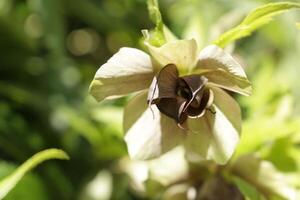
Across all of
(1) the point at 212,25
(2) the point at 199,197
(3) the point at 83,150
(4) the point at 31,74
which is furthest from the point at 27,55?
(2) the point at 199,197

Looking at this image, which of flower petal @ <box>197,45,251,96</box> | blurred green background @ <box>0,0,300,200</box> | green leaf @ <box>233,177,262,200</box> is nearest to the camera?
flower petal @ <box>197,45,251,96</box>

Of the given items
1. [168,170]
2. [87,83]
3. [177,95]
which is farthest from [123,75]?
[87,83]

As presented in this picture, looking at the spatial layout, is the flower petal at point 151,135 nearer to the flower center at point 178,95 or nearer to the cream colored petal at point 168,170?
the flower center at point 178,95

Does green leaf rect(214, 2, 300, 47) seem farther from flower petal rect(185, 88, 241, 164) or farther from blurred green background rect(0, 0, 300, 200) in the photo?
blurred green background rect(0, 0, 300, 200)

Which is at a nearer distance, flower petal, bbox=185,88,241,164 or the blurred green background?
flower petal, bbox=185,88,241,164

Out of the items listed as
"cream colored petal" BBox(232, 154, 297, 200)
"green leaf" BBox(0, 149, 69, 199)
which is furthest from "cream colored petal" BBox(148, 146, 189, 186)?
"green leaf" BBox(0, 149, 69, 199)

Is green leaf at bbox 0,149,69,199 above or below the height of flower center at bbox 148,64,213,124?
below

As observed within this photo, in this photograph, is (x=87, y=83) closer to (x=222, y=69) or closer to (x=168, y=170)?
(x=168, y=170)

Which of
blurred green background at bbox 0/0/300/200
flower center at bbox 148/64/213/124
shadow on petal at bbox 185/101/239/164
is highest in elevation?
flower center at bbox 148/64/213/124
